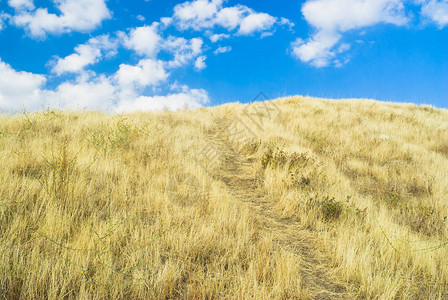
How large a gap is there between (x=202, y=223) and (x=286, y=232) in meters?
1.51

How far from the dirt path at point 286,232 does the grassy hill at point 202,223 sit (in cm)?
2

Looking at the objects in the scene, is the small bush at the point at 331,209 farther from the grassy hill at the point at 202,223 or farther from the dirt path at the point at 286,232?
the dirt path at the point at 286,232

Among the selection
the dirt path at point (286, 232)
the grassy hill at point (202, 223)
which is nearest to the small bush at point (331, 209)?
the grassy hill at point (202, 223)

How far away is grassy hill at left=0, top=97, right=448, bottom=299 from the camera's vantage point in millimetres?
2307

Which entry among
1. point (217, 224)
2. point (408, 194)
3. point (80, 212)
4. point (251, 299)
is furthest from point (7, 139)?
point (408, 194)

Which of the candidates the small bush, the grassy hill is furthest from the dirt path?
the small bush

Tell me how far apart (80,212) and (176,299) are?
1.93m

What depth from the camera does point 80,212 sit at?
320 centimetres

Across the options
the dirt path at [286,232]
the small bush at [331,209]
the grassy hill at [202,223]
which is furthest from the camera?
the small bush at [331,209]

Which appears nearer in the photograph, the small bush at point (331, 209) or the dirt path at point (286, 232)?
the dirt path at point (286, 232)

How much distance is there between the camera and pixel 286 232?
12.7ft

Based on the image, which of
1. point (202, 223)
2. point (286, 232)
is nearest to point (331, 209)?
point (286, 232)

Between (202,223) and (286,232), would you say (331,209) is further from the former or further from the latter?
(202,223)

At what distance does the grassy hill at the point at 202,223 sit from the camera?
2307mm
